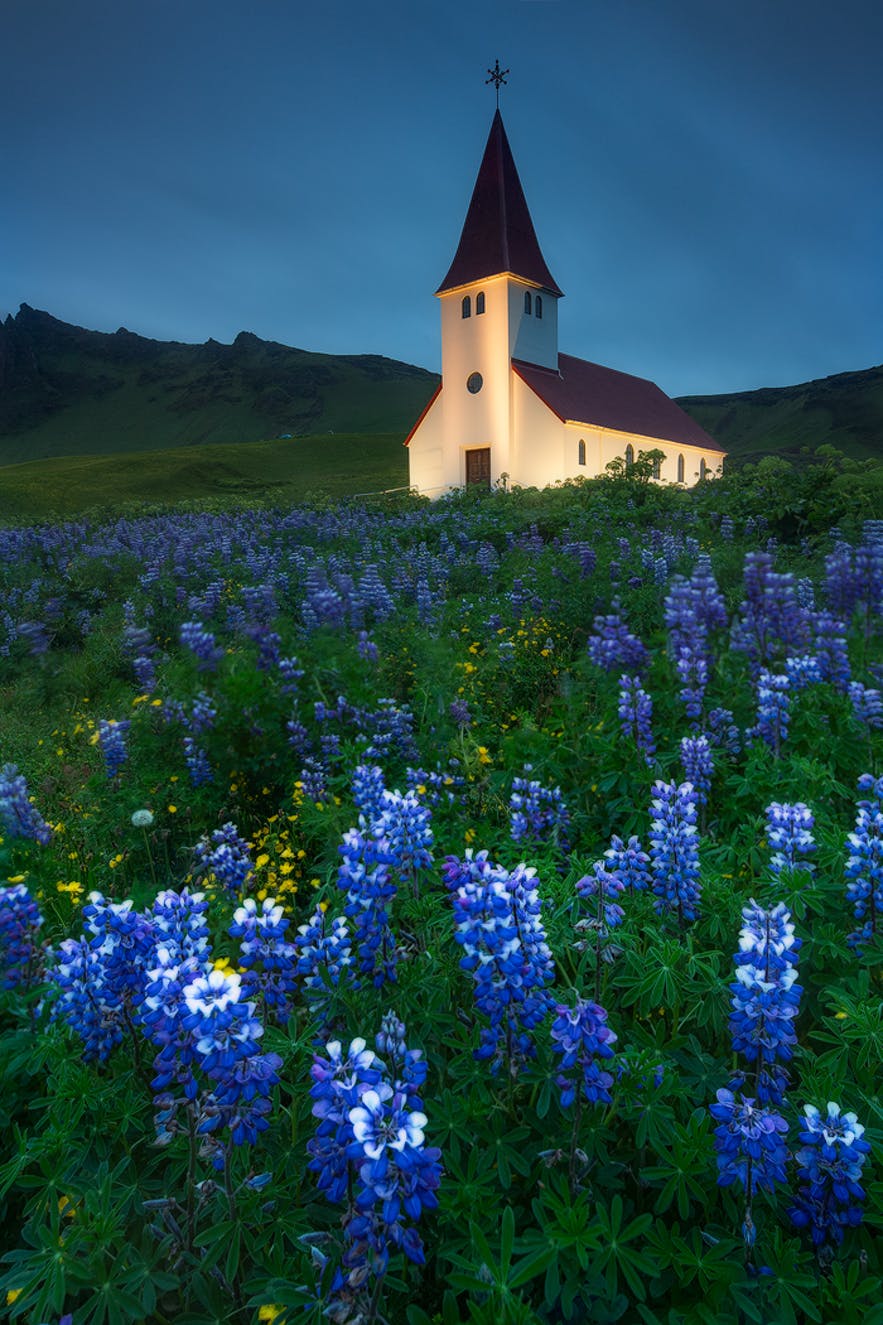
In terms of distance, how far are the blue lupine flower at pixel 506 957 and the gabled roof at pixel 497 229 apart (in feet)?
112

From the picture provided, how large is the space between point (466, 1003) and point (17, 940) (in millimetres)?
1682

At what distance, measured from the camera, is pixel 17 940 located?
2.68m

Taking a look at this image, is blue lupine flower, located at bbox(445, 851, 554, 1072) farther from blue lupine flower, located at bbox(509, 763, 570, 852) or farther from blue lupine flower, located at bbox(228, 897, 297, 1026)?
blue lupine flower, located at bbox(509, 763, 570, 852)

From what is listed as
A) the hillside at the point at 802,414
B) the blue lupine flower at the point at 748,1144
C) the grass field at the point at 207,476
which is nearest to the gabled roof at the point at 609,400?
the grass field at the point at 207,476

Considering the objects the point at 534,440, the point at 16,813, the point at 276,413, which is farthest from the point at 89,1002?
the point at 276,413

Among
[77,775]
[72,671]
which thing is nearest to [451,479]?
[72,671]

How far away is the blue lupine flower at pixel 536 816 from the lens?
367 cm

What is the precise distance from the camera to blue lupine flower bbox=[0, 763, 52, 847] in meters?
4.23

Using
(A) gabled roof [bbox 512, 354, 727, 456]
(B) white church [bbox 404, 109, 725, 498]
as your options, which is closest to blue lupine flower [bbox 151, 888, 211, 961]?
(B) white church [bbox 404, 109, 725, 498]

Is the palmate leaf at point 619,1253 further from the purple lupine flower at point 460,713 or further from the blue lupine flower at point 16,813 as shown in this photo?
the blue lupine flower at point 16,813

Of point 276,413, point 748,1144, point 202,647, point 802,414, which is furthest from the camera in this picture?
point 276,413

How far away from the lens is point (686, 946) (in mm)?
2646

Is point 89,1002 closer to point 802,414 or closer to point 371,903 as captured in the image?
point 371,903

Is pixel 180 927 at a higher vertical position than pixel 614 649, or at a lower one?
lower
